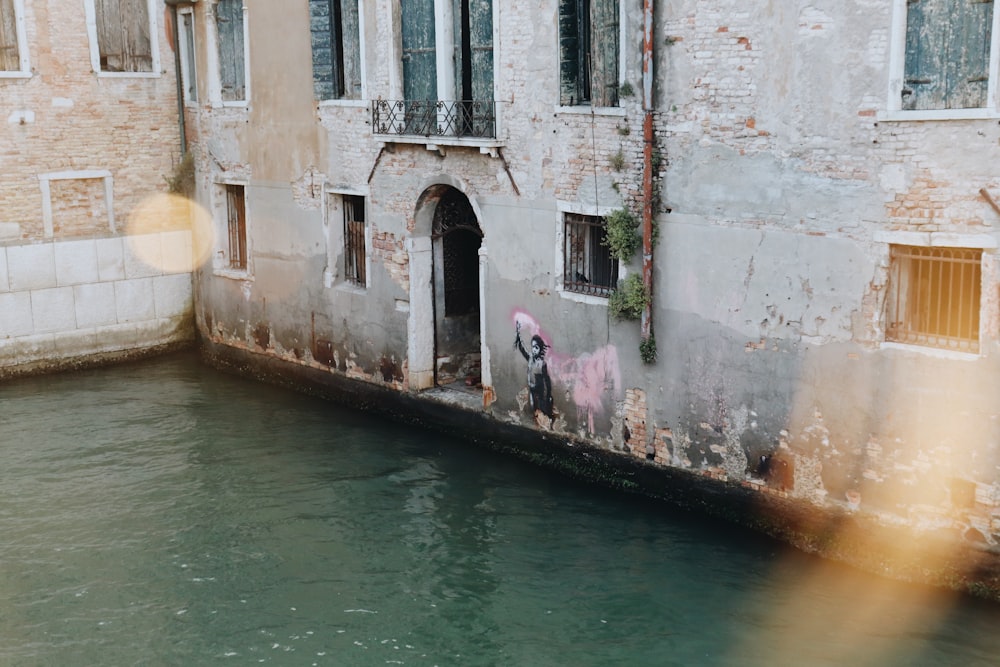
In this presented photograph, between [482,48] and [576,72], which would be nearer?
[576,72]

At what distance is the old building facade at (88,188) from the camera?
14992 millimetres

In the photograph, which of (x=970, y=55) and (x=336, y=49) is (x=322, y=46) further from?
(x=970, y=55)

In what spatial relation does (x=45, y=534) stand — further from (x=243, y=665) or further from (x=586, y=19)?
(x=586, y=19)

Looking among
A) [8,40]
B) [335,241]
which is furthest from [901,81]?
[8,40]

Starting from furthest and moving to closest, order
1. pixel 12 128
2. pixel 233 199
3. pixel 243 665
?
pixel 233 199, pixel 12 128, pixel 243 665

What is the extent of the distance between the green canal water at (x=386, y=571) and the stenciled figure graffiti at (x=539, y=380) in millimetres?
634

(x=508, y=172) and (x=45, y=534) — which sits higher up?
(x=508, y=172)

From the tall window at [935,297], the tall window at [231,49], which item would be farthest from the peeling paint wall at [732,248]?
the tall window at [231,49]

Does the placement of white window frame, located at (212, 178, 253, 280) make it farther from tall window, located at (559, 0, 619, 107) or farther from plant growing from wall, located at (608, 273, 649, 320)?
plant growing from wall, located at (608, 273, 649, 320)

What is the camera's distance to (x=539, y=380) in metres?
11.6

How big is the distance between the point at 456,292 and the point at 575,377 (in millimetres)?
2665

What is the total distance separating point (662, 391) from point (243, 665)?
4326 mm

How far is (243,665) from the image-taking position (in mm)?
8094

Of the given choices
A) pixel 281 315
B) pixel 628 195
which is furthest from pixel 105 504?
pixel 628 195
